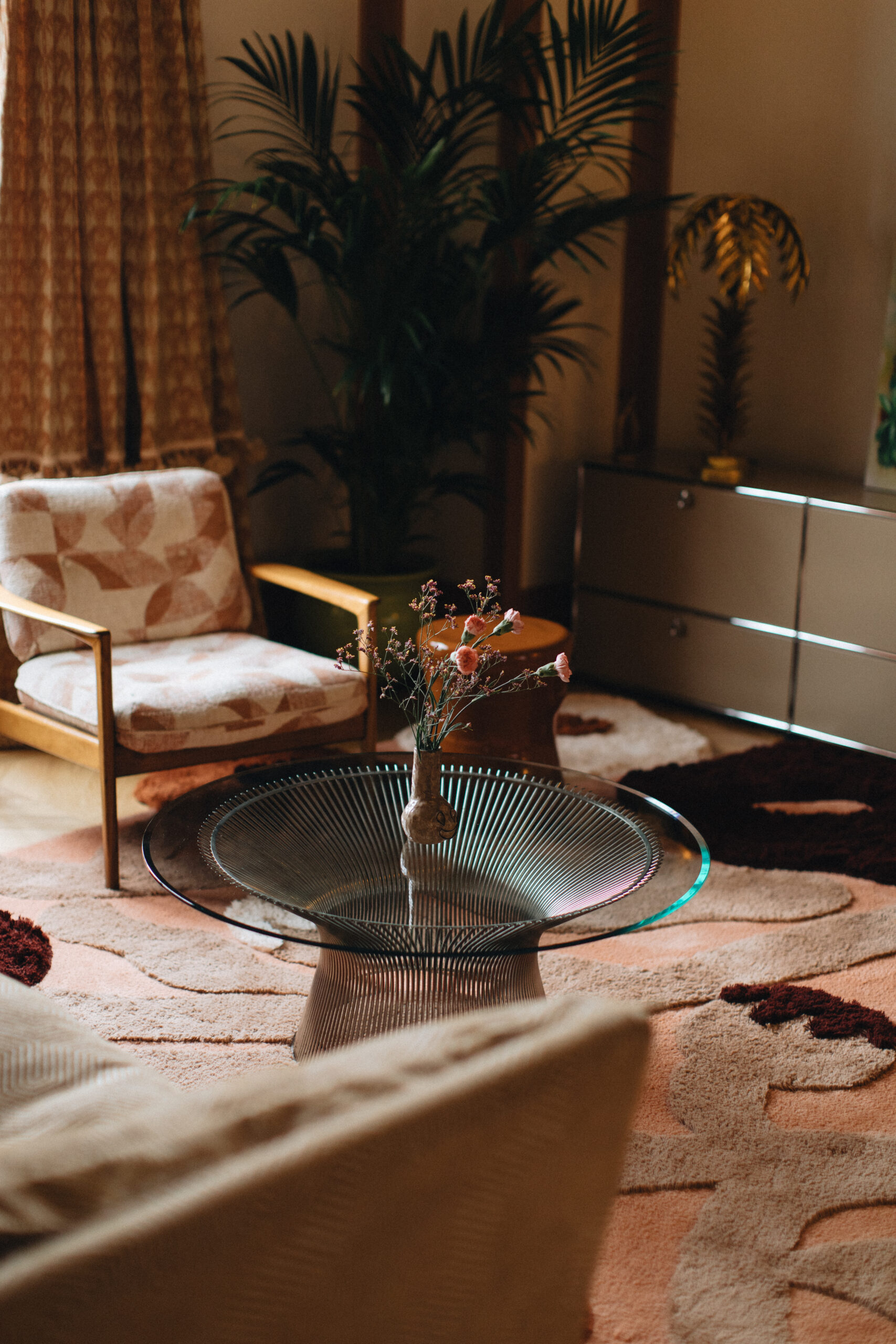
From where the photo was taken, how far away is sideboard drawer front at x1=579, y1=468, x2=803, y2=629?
12.2ft

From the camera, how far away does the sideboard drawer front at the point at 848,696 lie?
353 cm

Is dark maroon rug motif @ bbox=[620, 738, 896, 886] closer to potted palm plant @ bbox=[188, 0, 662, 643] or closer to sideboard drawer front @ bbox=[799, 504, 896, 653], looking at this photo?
sideboard drawer front @ bbox=[799, 504, 896, 653]

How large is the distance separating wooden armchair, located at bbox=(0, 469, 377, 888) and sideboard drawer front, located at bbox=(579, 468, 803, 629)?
117cm

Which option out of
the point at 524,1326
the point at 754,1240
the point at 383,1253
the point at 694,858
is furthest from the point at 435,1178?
the point at 694,858

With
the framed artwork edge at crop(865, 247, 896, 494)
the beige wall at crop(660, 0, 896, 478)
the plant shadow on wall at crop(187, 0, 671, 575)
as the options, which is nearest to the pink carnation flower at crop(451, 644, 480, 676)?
the plant shadow on wall at crop(187, 0, 671, 575)

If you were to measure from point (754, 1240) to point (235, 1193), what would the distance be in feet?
4.02

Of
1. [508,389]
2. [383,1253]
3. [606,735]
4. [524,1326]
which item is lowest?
[606,735]

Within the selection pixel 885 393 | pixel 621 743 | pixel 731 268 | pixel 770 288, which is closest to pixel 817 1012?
pixel 621 743

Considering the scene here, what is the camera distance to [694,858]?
1.97 m

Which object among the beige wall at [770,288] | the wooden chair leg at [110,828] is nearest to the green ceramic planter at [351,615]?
the beige wall at [770,288]

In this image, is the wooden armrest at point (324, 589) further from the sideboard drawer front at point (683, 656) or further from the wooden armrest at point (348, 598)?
the sideboard drawer front at point (683, 656)

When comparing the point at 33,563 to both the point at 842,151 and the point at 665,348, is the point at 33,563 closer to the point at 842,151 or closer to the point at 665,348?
the point at 665,348

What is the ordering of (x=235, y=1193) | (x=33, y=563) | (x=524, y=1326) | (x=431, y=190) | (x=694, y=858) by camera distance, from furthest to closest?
(x=431, y=190) → (x=33, y=563) → (x=694, y=858) → (x=524, y=1326) → (x=235, y=1193)

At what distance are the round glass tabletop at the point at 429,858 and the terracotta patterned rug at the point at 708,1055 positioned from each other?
0.23 metres
